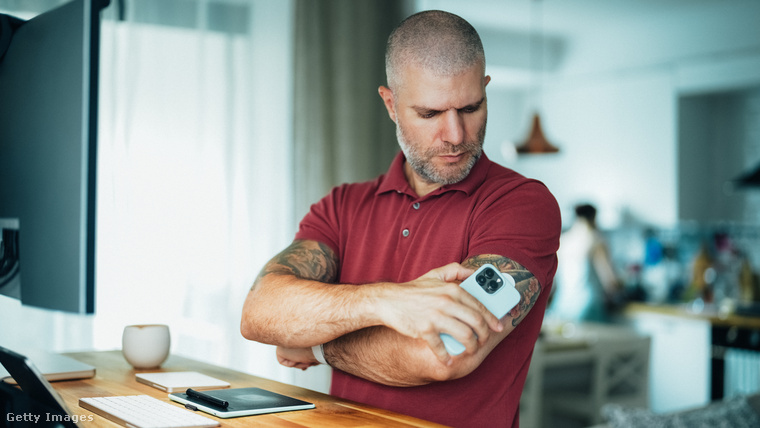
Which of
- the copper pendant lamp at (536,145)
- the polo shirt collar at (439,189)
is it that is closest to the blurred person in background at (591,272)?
the copper pendant lamp at (536,145)

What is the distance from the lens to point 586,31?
230 inches

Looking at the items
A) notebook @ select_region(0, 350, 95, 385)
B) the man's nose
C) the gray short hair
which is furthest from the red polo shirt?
notebook @ select_region(0, 350, 95, 385)

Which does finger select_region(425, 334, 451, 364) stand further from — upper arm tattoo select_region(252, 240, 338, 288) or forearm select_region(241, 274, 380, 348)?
upper arm tattoo select_region(252, 240, 338, 288)

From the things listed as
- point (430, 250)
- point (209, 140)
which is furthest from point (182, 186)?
point (430, 250)

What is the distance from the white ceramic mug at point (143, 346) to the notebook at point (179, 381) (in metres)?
0.13

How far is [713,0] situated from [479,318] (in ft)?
15.3

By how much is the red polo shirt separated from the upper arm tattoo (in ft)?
0.10

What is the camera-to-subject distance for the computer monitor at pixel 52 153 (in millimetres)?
964

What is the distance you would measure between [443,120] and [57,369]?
0.90m

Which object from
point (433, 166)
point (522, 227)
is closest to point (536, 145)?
point (433, 166)

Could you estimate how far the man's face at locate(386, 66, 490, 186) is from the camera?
1.42 meters

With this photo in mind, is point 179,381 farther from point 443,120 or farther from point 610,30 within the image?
point 610,30

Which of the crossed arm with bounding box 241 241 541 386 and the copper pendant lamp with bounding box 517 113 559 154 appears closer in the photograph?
the crossed arm with bounding box 241 241 541 386

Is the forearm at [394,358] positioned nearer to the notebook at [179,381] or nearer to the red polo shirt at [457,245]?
the red polo shirt at [457,245]
